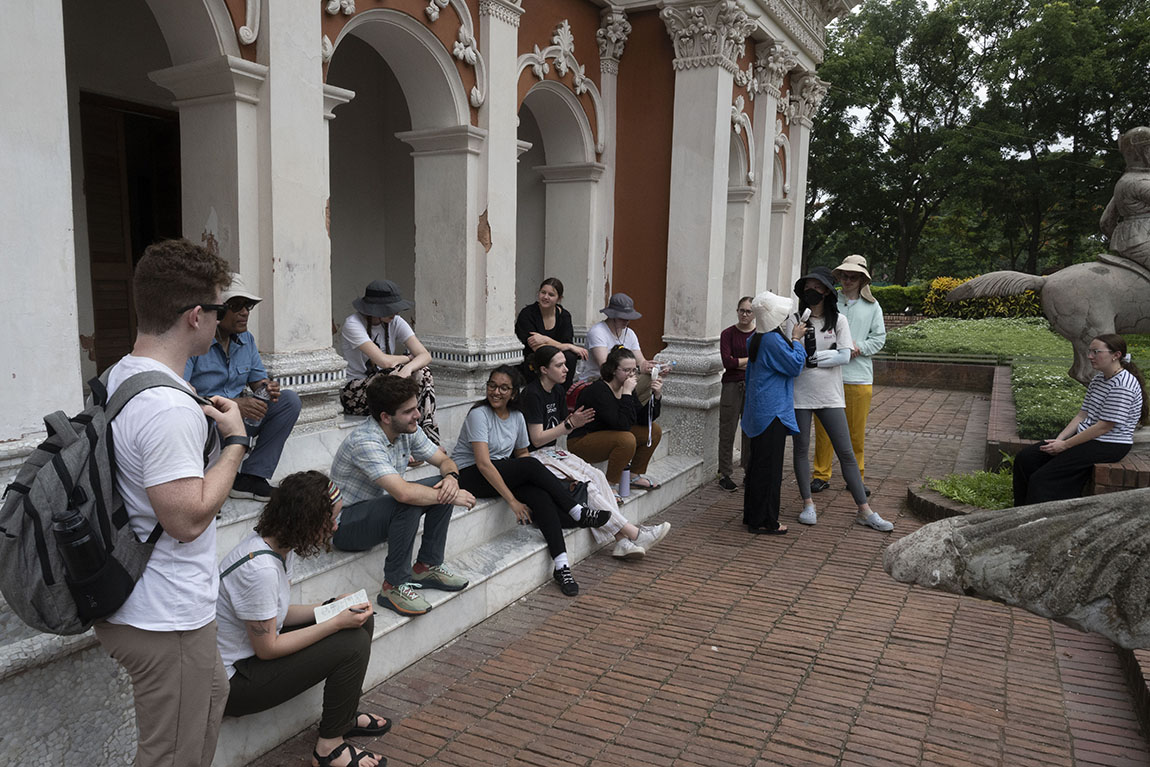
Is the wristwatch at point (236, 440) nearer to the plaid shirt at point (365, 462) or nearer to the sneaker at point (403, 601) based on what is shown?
the plaid shirt at point (365, 462)

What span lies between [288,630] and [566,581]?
210 centimetres

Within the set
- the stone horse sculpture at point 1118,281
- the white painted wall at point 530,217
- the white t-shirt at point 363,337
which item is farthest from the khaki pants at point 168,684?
the white painted wall at point 530,217

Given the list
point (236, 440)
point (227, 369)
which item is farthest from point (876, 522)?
point (236, 440)

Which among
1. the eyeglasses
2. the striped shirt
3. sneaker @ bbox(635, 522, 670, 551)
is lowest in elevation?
sneaker @ bbox(635, 522, 670, 551)

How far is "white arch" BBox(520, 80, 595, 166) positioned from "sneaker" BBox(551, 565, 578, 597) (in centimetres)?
489

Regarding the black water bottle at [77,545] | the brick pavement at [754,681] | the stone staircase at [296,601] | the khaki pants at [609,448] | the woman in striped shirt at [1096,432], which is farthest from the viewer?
the khaki pants at [609,448]

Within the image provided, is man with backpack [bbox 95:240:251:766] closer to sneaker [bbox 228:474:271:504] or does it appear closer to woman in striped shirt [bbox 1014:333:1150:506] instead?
sneaker [bbox 228:474:271:504]

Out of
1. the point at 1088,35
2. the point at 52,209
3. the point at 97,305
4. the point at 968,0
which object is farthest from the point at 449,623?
the point at 968,0

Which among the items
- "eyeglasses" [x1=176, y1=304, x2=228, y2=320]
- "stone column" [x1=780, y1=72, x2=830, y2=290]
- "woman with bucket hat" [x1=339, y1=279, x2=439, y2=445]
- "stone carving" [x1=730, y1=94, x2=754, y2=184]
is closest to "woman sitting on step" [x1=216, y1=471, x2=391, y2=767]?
"eyeglasses" [x1=176, y1=304, x2=228, y2=320]

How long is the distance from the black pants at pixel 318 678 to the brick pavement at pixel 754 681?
30 centimetres

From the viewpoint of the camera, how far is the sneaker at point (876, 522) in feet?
20.5

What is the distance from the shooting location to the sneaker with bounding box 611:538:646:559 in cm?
550

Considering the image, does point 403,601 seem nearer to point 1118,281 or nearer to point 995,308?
point 1118,281

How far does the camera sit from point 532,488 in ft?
16.7
